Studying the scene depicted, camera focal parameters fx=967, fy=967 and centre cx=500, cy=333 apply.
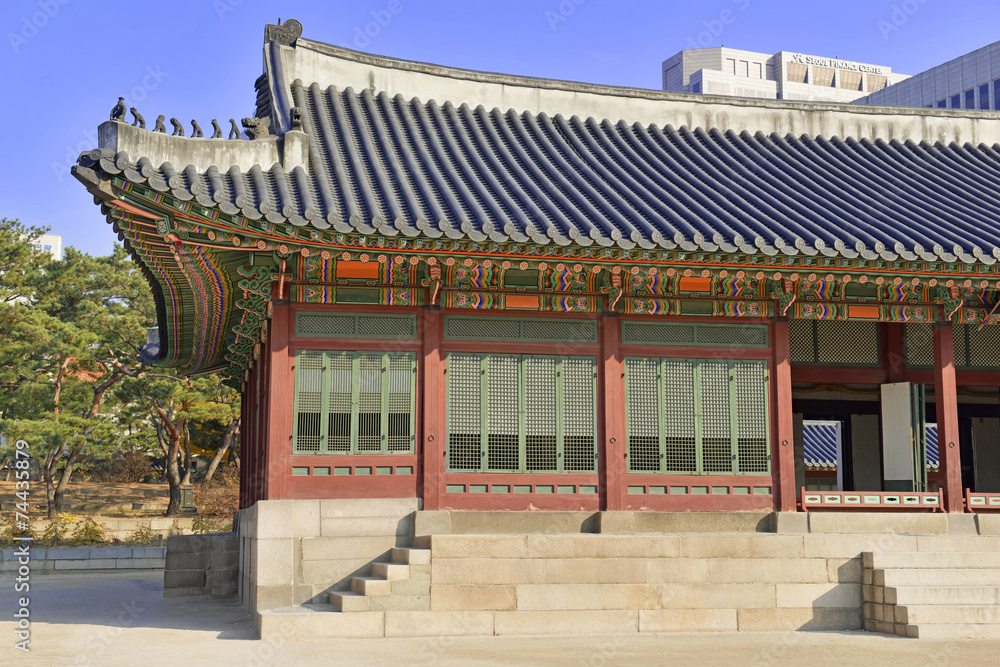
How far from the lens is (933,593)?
11.8 meters

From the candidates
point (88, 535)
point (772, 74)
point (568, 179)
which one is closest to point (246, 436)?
point (568, 179)

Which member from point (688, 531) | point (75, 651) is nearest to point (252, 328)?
point (75, 651)

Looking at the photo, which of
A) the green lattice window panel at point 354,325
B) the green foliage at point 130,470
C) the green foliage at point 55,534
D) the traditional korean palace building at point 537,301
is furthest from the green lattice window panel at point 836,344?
the green foliage at point 130,470

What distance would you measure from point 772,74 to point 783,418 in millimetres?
120225

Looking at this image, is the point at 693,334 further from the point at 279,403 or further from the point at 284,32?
the point at 284,32

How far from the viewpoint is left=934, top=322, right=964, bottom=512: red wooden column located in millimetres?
14125

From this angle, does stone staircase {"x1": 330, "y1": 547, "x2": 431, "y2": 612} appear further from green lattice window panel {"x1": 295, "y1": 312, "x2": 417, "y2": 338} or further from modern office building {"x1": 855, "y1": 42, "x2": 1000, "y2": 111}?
modern office building {"x1": 855, "y1": 42, "x2": 1000, "y2": 111}

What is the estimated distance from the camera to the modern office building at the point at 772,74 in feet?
399

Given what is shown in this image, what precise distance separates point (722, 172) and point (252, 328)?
8.21 meters

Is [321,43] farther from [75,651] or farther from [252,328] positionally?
[75,651]

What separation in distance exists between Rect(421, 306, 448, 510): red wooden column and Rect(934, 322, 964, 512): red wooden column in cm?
730

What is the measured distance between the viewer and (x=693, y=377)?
13.8m

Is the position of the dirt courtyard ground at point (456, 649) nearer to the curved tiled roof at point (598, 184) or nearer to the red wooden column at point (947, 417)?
the red wooden column at point (947, 417)

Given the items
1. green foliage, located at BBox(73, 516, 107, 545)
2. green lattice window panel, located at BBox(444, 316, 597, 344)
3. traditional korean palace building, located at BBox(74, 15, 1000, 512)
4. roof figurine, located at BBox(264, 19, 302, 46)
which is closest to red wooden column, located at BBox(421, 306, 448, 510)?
traditional korean palace building, located at BBox(74, 15, 1000, 512)
